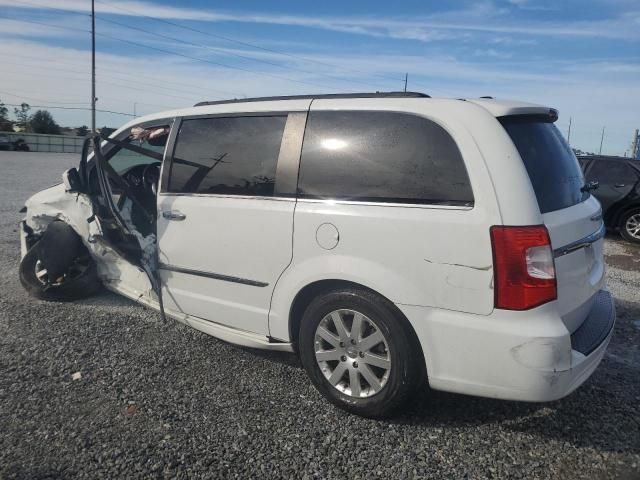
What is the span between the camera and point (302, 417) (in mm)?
3043

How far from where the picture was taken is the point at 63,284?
4.76 m

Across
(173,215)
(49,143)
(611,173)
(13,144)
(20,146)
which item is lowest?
(20,146)

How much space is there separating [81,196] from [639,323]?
513 centimetres

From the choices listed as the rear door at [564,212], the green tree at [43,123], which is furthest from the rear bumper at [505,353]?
the green tree at [43,123]

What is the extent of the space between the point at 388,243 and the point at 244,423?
4.25 feet

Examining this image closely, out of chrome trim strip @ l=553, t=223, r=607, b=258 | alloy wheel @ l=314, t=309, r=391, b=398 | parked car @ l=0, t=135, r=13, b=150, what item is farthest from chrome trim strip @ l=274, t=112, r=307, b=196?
parked car @ l=0, t=135, r=13, b=150

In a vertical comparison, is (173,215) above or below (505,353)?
above

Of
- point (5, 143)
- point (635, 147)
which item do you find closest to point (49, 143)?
point (5, 143)

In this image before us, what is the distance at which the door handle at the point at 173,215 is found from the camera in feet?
12.1

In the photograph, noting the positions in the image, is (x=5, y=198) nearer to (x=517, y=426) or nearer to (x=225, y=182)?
(x=225, y=182)

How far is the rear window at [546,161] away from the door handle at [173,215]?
217cm

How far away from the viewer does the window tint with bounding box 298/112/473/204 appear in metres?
2.71

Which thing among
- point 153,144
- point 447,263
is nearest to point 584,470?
point 447,263

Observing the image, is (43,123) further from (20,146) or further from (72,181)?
(72,181)
